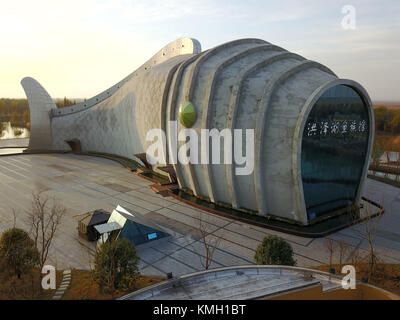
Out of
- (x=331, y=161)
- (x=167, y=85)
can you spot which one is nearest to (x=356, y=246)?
(x=331, y=161)

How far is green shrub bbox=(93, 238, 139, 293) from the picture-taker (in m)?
12.8

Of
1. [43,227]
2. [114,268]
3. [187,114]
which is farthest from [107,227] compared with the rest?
[187,114]

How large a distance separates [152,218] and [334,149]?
14.9 meters

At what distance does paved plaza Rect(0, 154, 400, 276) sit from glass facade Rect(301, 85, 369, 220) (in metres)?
3.11

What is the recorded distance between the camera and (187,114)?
23984 mm

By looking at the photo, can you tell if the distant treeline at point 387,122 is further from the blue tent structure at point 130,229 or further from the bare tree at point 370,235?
the blue tent structure at point 130,229

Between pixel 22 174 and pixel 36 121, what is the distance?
63.0 feet

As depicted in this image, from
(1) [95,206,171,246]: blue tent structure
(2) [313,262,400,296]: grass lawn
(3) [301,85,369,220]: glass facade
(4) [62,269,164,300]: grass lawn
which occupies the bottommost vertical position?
(2) [313,262,400,296]: grass lawn

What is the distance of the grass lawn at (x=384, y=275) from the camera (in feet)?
44.2

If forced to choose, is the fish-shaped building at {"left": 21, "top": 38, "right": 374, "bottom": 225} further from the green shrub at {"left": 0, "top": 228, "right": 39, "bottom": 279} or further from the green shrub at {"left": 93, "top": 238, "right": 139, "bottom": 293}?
the green shrub at {"left": 0, "top": 228, "right": 39, "bottom": 279}

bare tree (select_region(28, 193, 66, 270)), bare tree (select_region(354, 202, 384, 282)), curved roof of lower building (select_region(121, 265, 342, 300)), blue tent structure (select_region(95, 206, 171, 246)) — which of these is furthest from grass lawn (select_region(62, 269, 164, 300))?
bare tree (select_region(354, 202, 384, 282))

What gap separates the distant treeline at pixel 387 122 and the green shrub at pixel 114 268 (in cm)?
8713

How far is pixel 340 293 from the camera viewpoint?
33.9 feet

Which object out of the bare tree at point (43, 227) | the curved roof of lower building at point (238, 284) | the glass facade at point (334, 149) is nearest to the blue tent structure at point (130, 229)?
the bare tree at point (43, 227)
